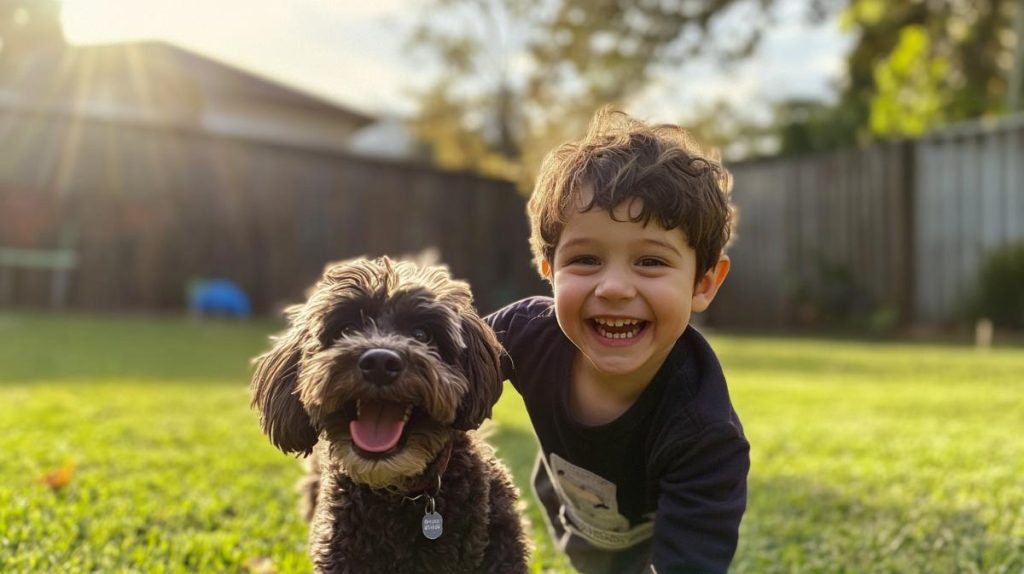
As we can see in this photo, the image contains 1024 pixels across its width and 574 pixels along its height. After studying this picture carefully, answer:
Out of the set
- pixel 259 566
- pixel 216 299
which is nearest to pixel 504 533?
pixel 259 566

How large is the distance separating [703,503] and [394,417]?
853 millimetres

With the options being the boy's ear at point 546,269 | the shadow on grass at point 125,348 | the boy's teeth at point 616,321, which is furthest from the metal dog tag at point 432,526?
the shadow on grass at point 125,348

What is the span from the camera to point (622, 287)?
2373 millimetres

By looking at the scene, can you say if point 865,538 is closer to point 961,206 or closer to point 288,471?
point 288,471

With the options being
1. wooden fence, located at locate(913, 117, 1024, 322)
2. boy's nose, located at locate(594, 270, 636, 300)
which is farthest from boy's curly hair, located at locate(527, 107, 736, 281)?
wooden fence, located at locate(913, 117, 1024, 322)

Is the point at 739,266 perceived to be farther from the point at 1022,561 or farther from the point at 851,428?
the point at 1022,561

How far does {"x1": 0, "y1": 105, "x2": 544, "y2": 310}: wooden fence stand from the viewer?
13.6m

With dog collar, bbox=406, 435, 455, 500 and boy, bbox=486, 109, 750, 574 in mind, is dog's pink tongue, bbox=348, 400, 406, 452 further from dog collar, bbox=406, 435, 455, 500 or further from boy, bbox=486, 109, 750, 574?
boy, bbox=486, 109, 750, 574

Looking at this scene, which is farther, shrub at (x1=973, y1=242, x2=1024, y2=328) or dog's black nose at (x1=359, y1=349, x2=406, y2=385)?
shrub at (x1=973, y1=242, x2=1024, y2=328)

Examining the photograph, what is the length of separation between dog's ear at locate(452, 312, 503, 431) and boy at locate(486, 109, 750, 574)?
228mm

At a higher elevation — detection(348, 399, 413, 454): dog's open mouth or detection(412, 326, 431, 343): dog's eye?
detection(412, 326, 431, 343): dog's eye

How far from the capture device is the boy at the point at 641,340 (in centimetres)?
237

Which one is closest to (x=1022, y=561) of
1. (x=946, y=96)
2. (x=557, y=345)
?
(x=557, y=345)

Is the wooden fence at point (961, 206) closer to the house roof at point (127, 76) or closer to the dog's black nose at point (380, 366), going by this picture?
the dog's black nose at point (380, 366)
